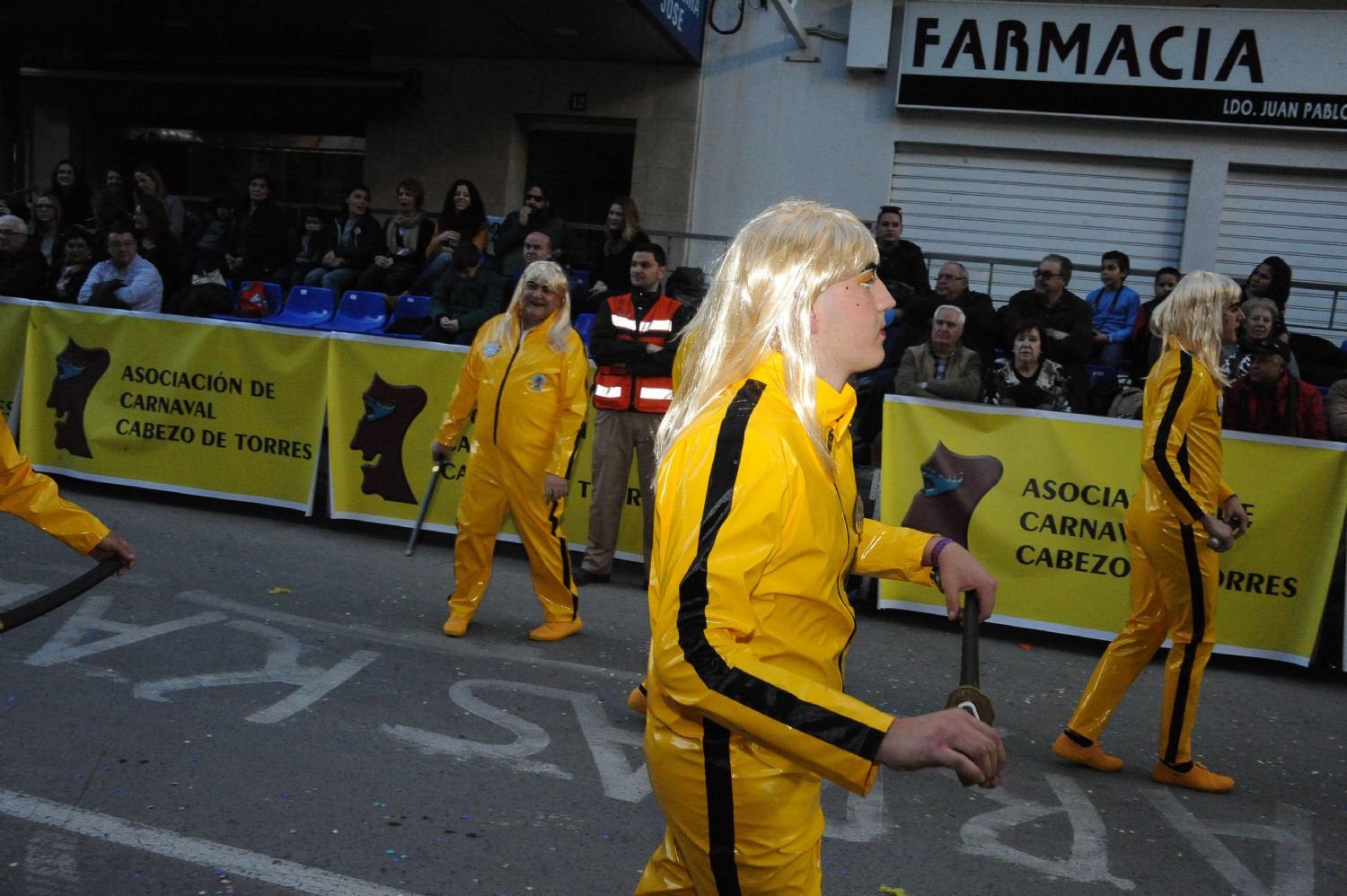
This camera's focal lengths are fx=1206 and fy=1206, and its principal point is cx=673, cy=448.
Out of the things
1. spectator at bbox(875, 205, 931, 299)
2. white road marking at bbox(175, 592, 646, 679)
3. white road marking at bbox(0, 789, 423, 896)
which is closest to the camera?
white road marking at bbox(0, 789, 423, 896)

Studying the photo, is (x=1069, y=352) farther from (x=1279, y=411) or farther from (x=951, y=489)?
(x=951, y=489)

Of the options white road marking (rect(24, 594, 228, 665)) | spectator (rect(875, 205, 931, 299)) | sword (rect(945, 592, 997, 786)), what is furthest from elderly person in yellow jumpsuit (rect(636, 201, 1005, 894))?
spectator (rect(875, 205, 931, 299))

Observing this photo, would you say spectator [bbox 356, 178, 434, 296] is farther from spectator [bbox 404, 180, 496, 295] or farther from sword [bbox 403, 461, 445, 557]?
sword [bbox 403, 461, 445, 557]

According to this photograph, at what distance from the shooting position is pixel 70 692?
5.25 metres

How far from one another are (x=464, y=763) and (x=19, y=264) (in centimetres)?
932

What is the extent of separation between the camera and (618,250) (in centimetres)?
1135

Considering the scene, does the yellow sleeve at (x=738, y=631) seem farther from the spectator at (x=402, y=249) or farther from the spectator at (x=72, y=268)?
the spectator at (x=72, y=268)

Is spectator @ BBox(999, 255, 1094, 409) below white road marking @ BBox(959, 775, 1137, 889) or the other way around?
the other way around

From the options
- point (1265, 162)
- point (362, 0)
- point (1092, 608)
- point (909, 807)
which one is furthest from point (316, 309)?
point (1265, 162)

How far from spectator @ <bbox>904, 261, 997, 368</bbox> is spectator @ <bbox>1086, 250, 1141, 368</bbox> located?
102 centimetres

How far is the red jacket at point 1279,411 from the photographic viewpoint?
298 inches

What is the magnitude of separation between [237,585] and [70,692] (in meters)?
2.01

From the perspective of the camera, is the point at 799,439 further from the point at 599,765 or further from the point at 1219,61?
the point at 1219,61

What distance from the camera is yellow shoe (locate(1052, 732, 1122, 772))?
537cm
